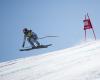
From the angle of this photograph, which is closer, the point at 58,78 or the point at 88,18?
the point at 58,78

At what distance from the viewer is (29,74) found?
18.6 feet

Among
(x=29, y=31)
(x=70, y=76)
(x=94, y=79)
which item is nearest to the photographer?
(x=94, y=79)

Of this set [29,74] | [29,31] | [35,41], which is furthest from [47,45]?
[29,74]

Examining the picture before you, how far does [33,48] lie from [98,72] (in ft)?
45.5

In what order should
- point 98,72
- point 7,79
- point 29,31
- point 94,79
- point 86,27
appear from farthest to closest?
point 29,31, point 86,27, point 7,79, point 98,72, point 94,79

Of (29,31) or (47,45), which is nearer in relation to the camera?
(47,45)

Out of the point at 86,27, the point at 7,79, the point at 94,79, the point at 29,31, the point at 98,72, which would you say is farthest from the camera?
the point at 29,31

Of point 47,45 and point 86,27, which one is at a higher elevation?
point 86,27

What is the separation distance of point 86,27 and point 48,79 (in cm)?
1364

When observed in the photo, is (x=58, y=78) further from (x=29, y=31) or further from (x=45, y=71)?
(x=29, y=31)

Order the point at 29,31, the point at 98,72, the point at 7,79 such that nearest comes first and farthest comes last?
1. the point at 98,72
2. the point at 7,79
3. the point at 29,31

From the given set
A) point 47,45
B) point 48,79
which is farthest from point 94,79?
point 47,45

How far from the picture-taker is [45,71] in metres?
5.66

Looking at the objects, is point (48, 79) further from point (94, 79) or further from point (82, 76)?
point (94, 79)
